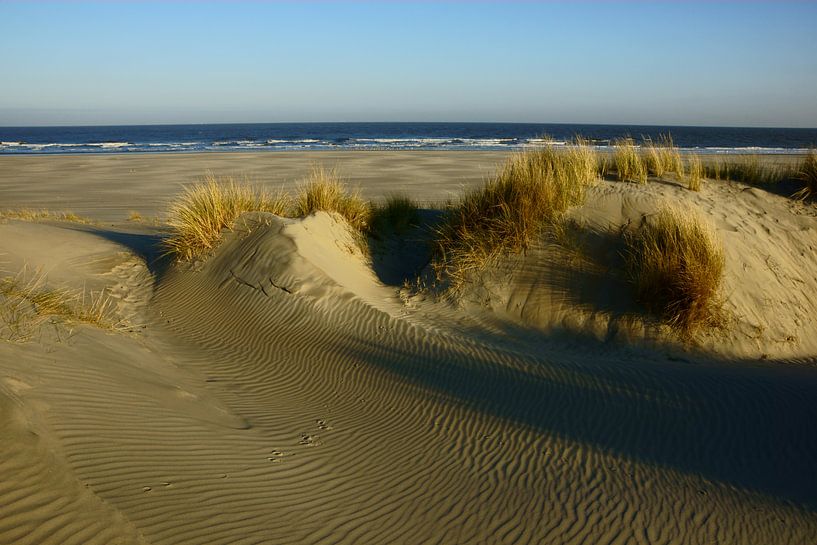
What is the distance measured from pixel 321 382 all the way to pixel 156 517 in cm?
343

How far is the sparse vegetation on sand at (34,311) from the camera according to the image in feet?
19.6

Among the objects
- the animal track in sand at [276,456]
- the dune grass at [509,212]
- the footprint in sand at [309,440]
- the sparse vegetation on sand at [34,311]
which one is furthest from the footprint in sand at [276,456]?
the dune grass at [509,212]

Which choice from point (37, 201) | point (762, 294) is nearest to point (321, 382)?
point (762, 294)

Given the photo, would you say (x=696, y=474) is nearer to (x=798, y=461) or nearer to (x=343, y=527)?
(x=798, y=461)

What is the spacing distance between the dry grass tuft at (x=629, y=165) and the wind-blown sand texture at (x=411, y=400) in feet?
1.54

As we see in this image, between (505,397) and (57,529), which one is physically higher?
(57,529)

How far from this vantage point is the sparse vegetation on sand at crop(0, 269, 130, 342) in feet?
19.6

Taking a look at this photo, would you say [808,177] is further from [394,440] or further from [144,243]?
[144,243]

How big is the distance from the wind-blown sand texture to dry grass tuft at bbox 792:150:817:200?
1.19 ft

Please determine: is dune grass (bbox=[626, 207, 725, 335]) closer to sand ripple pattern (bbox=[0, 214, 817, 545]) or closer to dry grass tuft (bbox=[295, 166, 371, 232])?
sand ripple pattern (bbox=[0, 214, 817, 545])

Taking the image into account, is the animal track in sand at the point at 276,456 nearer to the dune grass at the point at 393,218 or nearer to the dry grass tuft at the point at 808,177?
the dune grass at the point at 393,218


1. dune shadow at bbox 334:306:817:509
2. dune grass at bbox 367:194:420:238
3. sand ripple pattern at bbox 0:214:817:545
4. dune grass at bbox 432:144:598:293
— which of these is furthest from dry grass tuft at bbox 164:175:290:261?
dune shadow at bbox 334:306:817:509

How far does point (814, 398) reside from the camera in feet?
20.7

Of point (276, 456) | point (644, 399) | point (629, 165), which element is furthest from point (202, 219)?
point (644, 399)
